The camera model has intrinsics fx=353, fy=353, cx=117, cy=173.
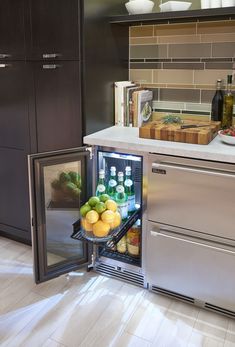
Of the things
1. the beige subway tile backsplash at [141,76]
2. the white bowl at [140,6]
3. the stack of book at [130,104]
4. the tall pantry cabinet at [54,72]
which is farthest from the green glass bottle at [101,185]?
the white bowl at [140,6]

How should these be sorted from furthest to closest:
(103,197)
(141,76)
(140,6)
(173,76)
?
(141,76)
(173,76)
(140,6)
(103,197)

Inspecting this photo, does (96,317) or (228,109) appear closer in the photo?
(96,317)

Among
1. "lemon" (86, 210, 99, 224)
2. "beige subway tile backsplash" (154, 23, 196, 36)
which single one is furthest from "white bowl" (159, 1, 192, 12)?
"lemon" (86, 210, 99, 224)

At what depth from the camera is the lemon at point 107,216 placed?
1925 millimetres

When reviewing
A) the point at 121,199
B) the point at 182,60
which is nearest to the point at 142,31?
the point at 182,60

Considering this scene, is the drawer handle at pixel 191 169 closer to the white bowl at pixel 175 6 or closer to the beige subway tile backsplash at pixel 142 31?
the white bowl at pixel 175 6

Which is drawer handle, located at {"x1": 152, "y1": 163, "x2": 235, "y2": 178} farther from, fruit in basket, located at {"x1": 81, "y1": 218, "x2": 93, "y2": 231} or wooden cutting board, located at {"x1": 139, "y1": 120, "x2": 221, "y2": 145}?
fruit in basket, located at {"x1": 81, "y1": 218, "x2": 93, "y2": 231}

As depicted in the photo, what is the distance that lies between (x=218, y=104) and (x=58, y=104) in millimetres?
995

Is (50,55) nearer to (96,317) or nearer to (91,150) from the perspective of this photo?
(91,150)

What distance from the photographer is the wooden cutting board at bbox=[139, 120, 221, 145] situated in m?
1.90

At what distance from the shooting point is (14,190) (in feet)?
8.25

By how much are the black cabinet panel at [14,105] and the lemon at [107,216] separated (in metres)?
0.77

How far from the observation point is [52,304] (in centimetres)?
206

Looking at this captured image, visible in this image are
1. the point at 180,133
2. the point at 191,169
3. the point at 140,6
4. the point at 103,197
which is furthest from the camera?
the point at 140,6
